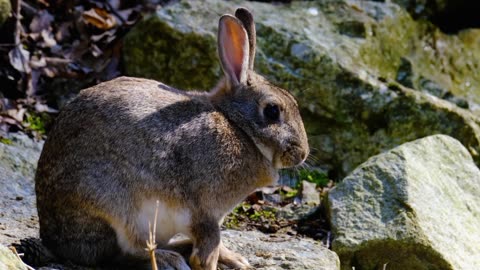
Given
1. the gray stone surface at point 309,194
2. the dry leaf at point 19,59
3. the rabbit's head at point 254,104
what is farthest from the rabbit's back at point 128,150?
the dry leaf at point 19,59

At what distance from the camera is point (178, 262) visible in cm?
581

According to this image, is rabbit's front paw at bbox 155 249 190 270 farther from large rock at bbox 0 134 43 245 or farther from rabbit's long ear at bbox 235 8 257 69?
rabbit's long ear at bbox 235 8 257 69

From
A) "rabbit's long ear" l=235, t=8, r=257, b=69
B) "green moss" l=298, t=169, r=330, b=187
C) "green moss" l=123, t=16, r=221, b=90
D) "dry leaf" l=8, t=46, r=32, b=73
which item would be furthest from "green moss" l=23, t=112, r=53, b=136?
"rabbit's long ear" l=235, t=8, r=257, b=69

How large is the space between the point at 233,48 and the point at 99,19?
4166 mm

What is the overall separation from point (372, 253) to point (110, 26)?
4.56 m

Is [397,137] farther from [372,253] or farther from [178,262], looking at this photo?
[178,262]

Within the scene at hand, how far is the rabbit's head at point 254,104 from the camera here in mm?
6172

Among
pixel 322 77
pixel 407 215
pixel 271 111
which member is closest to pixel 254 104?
pixel 271 111

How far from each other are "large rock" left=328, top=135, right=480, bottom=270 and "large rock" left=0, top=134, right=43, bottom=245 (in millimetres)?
2294

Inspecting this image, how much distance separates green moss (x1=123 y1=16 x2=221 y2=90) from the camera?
9461 mm

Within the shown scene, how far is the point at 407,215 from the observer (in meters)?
7.04

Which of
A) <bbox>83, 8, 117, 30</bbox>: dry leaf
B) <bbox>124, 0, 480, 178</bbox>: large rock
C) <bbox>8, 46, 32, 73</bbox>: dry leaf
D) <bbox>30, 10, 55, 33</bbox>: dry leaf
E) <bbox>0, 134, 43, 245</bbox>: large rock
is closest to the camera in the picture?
<bbox>0, 134, 43, 245</bbox>: large rock

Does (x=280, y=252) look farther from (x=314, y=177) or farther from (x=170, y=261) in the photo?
(x=314, y=177)

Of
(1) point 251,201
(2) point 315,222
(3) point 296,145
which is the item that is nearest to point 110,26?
(1) point 251,201
